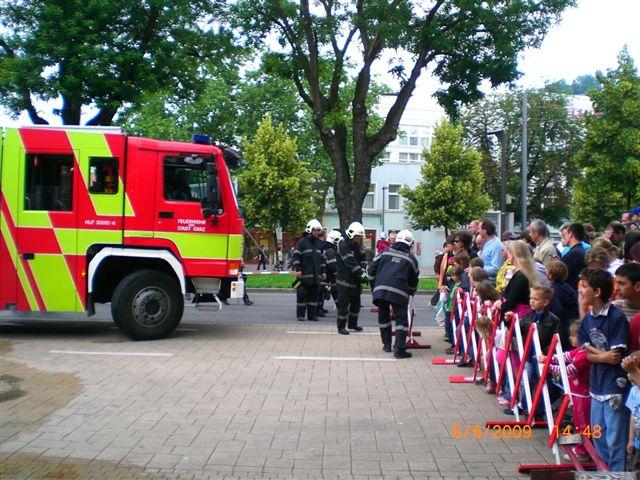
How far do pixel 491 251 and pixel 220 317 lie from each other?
6.20 metres

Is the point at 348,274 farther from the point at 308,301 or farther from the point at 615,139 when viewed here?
the point at 615,139

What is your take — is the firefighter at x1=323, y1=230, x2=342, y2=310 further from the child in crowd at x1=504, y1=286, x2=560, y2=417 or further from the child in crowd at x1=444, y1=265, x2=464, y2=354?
the child in crowd at x1=504, y1=286, x2=560, y2=417

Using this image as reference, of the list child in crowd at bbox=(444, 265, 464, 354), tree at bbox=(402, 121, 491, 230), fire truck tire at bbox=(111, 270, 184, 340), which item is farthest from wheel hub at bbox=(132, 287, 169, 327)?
tree at bbox=(402, 121, 491, 230)

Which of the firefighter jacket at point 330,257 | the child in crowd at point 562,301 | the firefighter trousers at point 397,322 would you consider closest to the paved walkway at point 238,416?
the firefighter trousers at point 397,322

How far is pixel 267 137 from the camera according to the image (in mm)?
43438

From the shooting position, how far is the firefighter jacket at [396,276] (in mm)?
10172

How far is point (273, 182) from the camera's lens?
141 feet

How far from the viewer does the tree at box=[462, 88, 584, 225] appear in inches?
1969

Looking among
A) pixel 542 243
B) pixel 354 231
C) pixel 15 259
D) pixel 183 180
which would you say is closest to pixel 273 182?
pixel 354 231

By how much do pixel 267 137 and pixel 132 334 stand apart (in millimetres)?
33159

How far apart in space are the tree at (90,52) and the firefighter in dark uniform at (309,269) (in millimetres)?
7158

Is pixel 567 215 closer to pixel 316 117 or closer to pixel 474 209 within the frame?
pixel 474 209

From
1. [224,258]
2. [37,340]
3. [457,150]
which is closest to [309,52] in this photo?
[224,258]

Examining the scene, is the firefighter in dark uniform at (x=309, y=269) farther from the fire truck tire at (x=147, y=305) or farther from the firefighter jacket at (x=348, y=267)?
the fire truck tire at (x=147, y=305)
